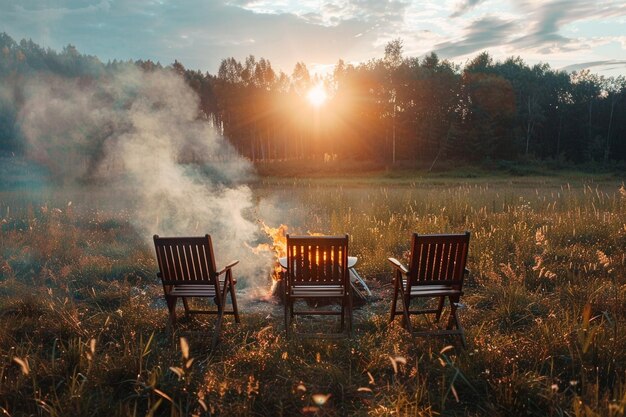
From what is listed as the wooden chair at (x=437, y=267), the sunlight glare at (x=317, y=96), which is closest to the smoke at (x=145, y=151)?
the wooden chair at (x=437, y=267)

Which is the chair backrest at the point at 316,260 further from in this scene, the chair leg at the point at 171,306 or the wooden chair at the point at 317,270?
the chair leg at the point at 171,306

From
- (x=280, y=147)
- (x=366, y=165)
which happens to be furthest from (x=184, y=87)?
(x=366, y=165)

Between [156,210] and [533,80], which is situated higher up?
[533,80]

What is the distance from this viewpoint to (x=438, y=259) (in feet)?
15.7

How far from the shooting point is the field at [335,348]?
3.48 m

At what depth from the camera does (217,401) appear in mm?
3533

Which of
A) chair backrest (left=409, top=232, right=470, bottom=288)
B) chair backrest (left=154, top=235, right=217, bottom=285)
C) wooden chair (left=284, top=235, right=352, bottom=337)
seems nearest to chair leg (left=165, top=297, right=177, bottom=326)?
chair backrest (left=154, top=235, right=217, bottom=285)

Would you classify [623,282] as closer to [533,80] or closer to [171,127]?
[171,127]

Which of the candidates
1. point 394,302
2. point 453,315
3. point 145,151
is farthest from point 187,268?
point 145,151

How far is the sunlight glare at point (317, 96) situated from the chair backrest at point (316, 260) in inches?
1821

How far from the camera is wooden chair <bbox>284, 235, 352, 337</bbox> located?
4.94m

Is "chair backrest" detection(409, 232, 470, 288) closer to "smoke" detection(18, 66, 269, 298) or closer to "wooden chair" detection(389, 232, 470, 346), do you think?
"wooden chair" detection(389, 232, 470, 346)

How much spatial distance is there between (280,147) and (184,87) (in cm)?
1310

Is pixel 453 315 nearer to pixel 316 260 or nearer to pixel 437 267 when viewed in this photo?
pixel 437 267
